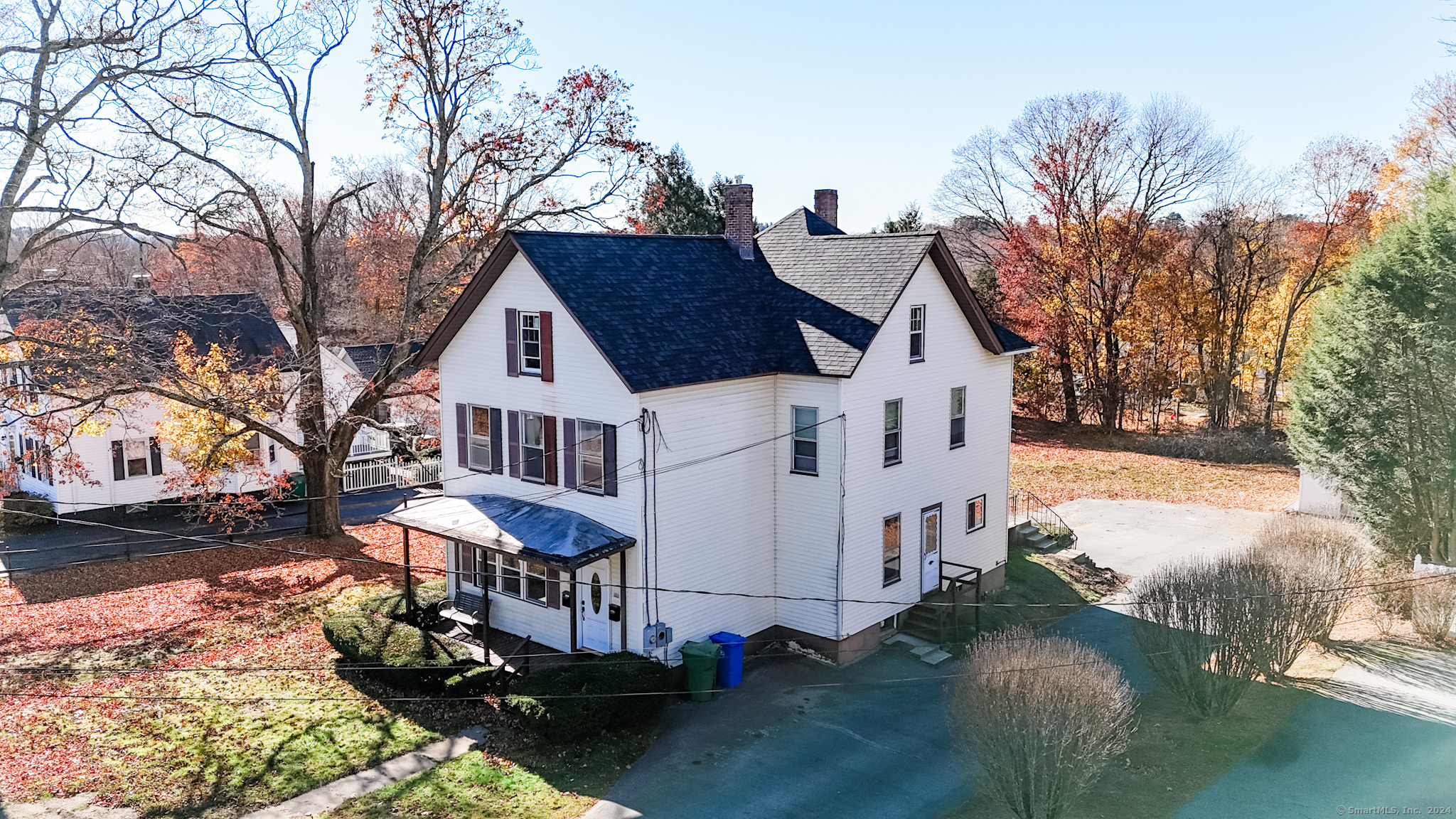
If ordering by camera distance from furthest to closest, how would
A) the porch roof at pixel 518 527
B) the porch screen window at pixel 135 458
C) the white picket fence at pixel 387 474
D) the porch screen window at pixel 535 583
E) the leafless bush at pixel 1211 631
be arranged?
the white picket fence at pixel 387 474 < the porch screen window at pixel 135 458 < the porch screen window at pixel 535 583 < the porch roof at pixel 518 527 < the leafless bush at pixel 1211 631

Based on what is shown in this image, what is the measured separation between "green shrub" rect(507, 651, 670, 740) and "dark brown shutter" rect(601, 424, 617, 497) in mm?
3279

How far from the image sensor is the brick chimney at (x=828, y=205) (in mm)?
28219

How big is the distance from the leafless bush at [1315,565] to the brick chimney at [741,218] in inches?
523

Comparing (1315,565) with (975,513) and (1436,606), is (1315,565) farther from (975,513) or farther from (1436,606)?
(975,513)

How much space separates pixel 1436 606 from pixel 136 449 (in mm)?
38061

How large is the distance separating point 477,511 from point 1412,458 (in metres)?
22.6

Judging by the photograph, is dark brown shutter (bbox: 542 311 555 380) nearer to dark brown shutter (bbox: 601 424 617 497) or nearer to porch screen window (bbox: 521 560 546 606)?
dark brown shutter (bbox: 601 424 617 497)

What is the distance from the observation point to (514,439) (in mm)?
21516

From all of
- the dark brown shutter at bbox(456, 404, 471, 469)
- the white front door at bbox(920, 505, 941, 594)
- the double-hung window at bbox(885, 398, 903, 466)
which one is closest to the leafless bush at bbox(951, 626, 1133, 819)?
the double-hung window at bbox(885, 398, 903, 466)

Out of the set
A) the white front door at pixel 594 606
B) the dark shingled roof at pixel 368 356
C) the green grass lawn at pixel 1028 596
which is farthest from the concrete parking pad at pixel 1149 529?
the dark shingled roof at pixel 368 356

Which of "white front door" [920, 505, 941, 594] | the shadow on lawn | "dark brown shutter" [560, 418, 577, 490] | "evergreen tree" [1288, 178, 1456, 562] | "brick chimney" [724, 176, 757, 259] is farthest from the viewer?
the shadow on lawn

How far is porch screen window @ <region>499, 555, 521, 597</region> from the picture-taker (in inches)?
835

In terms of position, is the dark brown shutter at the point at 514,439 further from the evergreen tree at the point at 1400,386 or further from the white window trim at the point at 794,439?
the evergreen tree at the point at 1400,386

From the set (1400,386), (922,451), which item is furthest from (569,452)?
(1400,386)
